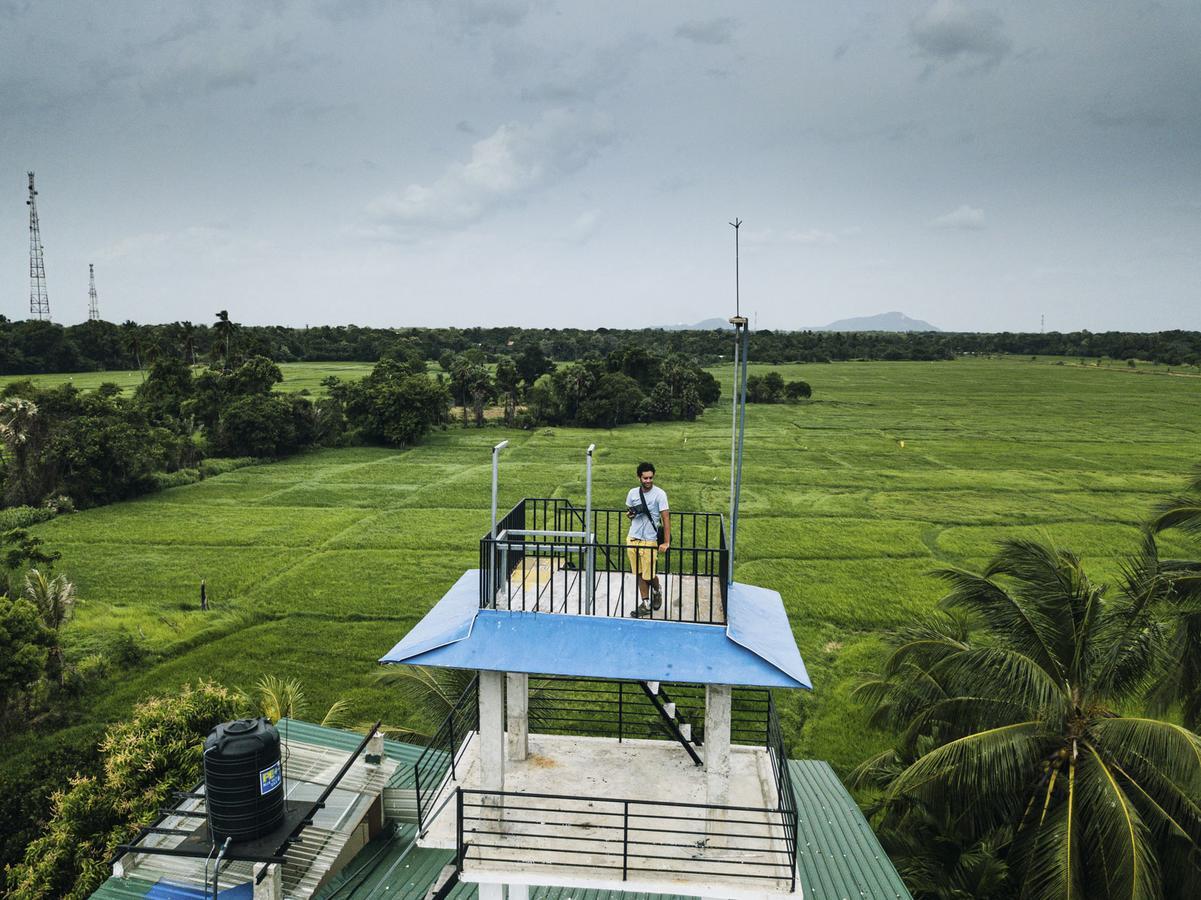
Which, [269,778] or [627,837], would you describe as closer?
[627,837]

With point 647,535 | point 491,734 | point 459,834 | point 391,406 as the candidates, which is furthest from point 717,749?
point 391,406

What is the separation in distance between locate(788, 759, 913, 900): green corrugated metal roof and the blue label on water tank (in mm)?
6316

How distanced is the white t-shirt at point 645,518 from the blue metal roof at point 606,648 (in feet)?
5.78

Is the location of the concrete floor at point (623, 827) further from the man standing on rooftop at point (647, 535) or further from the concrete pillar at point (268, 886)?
the concrete pillar at point (268, 886)

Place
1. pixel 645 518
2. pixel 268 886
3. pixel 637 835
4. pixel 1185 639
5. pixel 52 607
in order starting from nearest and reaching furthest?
pixel 637 835, pixel 645 518, pixel 268 886, pixel 1185 639, pixel 52 607

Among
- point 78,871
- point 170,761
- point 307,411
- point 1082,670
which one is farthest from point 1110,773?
point 307,411

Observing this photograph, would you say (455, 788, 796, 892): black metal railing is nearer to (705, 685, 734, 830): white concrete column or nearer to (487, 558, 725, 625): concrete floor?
(705, 685, 734, 830): white concrete column

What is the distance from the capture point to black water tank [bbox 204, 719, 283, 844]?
31.4 ft

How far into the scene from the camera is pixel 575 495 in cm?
5016

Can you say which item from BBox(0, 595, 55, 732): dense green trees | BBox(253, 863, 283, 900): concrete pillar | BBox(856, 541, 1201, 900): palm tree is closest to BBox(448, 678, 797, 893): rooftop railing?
BBox(253, 863, 283, 900): concrete pillar

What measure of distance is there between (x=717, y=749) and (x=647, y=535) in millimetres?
2697

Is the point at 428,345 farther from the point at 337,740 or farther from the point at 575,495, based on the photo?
the point at 337,740

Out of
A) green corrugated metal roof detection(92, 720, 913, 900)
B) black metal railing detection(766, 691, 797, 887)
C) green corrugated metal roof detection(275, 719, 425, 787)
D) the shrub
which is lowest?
the shrub

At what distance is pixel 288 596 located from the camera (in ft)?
106
